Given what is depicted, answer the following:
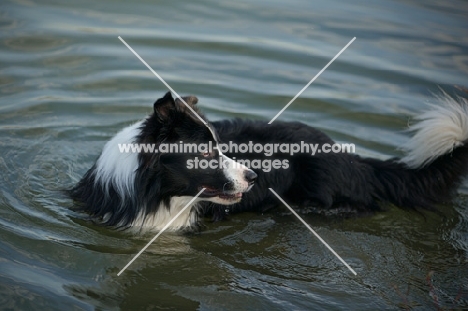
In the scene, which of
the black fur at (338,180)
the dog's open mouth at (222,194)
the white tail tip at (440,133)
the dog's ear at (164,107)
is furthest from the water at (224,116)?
the dog's ear at (164,107)

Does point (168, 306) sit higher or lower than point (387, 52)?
lower

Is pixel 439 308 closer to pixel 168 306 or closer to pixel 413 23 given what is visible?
pixel 168 306

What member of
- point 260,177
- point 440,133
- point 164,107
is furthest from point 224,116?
point 164,107

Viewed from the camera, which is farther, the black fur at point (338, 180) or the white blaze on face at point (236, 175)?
the black fur at point (338, 180)

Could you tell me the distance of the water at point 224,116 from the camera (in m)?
5.03

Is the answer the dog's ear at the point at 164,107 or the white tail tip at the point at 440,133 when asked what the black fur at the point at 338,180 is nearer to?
the white tail tip at the point at 440,133

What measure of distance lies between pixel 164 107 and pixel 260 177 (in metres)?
1.55

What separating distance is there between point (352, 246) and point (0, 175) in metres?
3.52

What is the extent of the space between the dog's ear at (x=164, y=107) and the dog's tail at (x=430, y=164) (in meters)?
2.28

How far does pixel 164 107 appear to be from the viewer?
16.1 ft

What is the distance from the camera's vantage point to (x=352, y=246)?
575 centimetres

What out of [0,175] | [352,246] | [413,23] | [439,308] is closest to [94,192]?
[0,175]

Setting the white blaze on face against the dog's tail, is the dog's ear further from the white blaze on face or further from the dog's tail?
the dog's tail

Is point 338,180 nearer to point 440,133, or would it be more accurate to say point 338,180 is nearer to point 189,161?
point 440,133
